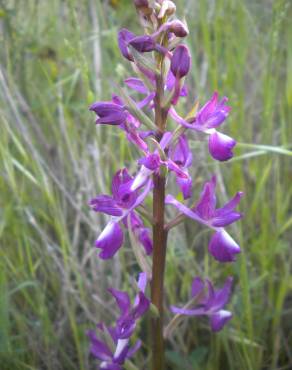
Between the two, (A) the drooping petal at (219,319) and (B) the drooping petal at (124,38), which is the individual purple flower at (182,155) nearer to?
(B) the drooping petal at (124,38)

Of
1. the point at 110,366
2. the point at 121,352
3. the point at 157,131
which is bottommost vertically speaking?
the point at 110,366


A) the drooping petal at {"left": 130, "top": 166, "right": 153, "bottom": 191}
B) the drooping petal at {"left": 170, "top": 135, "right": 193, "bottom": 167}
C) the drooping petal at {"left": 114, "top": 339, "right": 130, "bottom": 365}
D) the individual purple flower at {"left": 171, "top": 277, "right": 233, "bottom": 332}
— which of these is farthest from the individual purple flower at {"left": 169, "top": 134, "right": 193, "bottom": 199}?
the drooping petal at {"left": 114, "top": 339, "right": 130, "bottom": 365}

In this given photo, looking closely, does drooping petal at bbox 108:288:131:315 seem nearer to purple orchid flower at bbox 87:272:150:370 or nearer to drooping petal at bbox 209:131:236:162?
purple orchid flower at bbox 87:272:150:370

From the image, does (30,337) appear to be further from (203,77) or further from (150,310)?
(203,77)

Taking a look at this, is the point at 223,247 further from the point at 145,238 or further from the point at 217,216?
the point at 145,238

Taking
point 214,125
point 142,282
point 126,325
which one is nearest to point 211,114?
point 214,125

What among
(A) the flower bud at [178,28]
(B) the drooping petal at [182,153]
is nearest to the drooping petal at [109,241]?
(B) the drooping petal at [182,153]

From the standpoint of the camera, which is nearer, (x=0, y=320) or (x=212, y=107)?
(x=212, y=107)

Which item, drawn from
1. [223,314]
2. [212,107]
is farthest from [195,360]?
[212,107]
